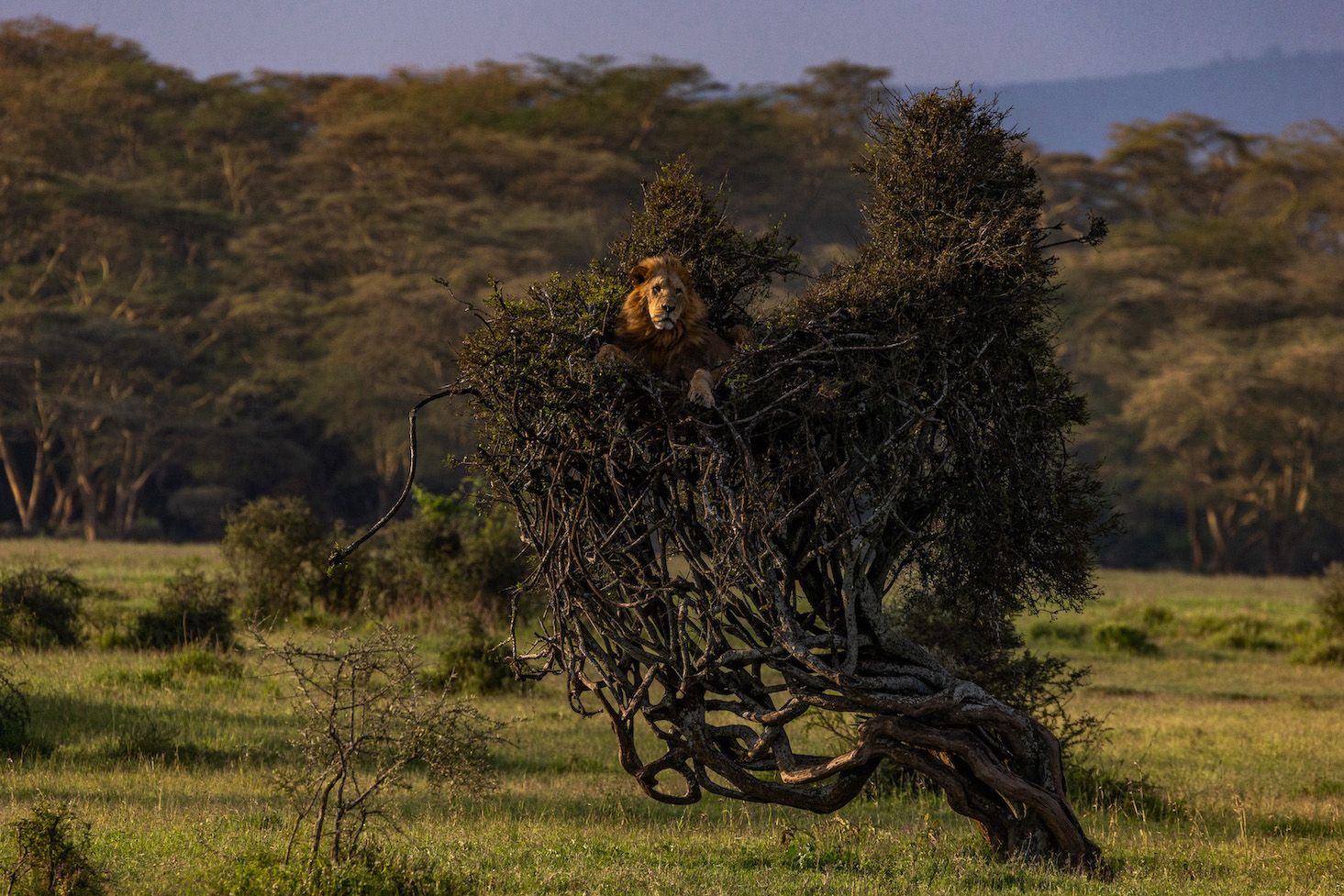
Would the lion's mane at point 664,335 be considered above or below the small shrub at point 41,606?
above

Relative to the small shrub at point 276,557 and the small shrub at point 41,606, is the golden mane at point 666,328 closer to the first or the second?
the small shrub at point 41,606

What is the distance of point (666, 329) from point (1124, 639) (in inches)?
734

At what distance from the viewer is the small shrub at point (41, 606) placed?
52.9 ft

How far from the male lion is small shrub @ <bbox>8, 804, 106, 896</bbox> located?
3.67 meters

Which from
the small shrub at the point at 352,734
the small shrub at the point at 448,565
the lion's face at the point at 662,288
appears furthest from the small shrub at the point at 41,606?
the lion's face at the point at 662,288

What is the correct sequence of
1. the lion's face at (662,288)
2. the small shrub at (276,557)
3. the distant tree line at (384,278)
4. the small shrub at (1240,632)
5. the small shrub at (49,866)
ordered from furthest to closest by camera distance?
1. the distant tree line at (384,278)
2. the small shrub at (1240,632)
3. the small shrub at (276,557)
4. the lion's face at (662,288)
5. the small shrub at (49,866)

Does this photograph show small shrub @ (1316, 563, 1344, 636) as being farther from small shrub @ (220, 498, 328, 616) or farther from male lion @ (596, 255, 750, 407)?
male lion @ (596, 255, 750, 407)

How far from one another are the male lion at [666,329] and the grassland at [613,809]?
115 inches

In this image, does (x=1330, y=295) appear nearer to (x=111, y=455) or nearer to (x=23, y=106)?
(x=111, y=455)

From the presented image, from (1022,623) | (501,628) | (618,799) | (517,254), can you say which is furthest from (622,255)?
(517,254)

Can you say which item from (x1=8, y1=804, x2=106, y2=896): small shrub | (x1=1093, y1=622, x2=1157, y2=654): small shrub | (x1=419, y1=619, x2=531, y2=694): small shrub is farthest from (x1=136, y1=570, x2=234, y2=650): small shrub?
(x1=1093, y1=622, x2=1157, y2=654): small shrub

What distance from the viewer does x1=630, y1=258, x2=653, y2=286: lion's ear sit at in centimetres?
762

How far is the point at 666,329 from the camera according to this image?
24.6ft

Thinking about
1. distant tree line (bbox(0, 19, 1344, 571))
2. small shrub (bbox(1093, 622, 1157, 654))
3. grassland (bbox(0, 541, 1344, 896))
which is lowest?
grassland (bbox(0, 541, 1344, 896))
